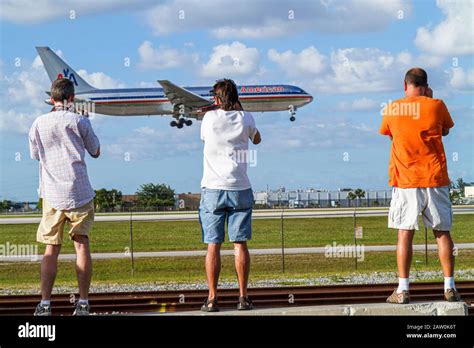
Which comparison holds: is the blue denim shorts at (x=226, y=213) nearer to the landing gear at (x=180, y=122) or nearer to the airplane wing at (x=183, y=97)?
the airplane wing at (x=183, y=97)

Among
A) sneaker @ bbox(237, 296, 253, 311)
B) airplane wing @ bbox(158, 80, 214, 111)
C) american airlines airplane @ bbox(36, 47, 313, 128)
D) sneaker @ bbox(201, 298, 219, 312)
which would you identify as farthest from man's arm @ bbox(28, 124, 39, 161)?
airplane wing @ bbox(158, 80, 214, 111)

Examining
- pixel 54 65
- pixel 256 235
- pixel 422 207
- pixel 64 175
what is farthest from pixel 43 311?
pixel 54 65

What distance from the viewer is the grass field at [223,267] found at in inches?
690

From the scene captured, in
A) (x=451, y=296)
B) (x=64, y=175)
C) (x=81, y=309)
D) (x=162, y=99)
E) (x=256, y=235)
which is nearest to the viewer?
(x=64, y=175)

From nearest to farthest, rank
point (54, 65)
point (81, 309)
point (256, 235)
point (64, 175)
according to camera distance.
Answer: point (64, 175), point (81, 309), point (256, 235), point (54, 65)

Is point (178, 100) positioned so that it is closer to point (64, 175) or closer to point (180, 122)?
point (180, 122)

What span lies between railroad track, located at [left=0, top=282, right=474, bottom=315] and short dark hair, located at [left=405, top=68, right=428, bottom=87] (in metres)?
2.03

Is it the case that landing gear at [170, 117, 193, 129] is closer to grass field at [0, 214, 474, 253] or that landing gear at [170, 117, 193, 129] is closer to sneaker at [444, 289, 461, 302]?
grass field at [0, 214, 474, 253]

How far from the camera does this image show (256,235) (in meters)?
33.9

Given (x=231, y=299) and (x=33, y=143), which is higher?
(x=33, y=143)

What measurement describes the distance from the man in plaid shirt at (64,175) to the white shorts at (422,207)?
2699mm

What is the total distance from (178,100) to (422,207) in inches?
2245

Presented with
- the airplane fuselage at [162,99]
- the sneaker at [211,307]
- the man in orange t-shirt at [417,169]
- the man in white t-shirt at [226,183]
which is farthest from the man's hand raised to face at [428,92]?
the airplane fuselage at [162,99]
